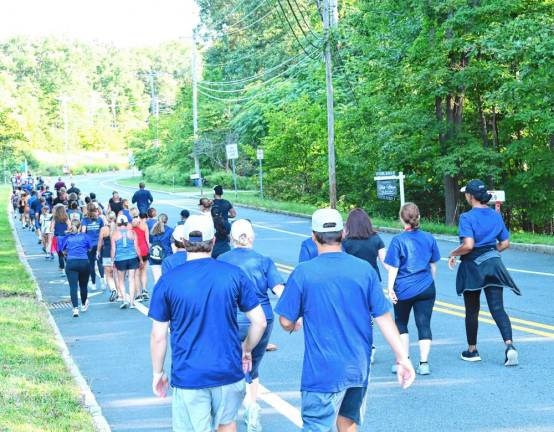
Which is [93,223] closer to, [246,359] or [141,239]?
[141,239]

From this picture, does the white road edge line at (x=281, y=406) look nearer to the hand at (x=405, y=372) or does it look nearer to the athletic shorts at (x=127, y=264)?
the hand at (x=405, y=372)

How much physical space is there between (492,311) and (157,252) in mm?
6965

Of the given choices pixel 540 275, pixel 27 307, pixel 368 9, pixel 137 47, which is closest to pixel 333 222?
pixel 27 307

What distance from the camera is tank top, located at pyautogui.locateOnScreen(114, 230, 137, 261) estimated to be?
1473cm

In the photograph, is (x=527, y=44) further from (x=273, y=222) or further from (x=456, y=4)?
(x=273, y=222)

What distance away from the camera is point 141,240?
15391mm

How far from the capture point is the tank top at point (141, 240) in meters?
15.3

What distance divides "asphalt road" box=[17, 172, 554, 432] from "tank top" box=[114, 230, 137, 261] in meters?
0.92

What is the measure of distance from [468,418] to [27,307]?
880 centimetres

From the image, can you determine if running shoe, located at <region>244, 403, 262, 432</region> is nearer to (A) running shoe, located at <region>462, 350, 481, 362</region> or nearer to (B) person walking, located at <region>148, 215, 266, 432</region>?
(B) person walking, located at <region>148, 215, 266, 432</region>

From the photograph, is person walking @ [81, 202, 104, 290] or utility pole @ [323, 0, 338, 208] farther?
utility pole @ [323, 0, 338, 208]

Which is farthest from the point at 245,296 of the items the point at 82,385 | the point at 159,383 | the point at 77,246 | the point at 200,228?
the point at 77,246

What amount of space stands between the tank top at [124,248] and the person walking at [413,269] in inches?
282

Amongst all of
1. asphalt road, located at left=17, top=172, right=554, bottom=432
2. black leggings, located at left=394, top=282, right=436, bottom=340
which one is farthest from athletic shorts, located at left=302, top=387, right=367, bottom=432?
black leggings, located at left=394, top=282, right=436, bottom=340
